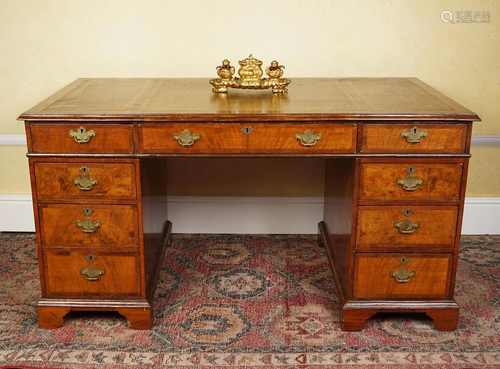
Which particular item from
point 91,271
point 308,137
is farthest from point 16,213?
point 308,137

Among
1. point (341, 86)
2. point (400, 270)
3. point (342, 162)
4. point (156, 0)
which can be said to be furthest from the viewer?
point (156, 0)

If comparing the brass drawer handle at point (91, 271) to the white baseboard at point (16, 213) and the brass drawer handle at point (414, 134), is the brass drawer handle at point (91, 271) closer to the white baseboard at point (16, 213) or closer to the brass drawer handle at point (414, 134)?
the white baseboard at point (16, 213)

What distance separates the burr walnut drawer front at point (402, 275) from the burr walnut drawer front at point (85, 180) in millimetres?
965

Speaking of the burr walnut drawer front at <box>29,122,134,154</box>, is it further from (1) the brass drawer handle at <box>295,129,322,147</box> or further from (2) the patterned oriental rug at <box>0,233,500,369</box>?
(2) the patterned oriental rug at <box>0,233,500,369</box>

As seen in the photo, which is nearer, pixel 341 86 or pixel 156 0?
pixel 341 86

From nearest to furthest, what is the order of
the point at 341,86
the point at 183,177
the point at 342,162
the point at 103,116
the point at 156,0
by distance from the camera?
the point at 103,116, the point at 342,162, the point at 341,86, the point at 156,0, the point at 183,177

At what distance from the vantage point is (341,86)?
9.70 ft

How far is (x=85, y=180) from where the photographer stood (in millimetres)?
2488

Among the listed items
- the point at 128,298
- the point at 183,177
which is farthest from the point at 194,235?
the point at 128,298

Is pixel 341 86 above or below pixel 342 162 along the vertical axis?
above

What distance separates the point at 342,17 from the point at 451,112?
3.42 ft

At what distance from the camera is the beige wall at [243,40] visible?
3.23 metres

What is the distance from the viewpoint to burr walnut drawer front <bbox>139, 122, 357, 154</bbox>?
2.43m

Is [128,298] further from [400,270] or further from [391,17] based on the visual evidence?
[391,17]
